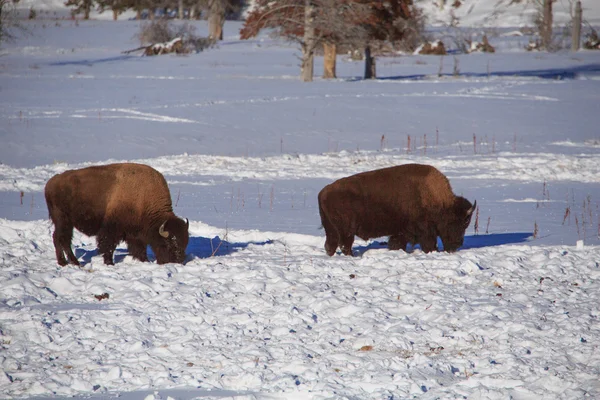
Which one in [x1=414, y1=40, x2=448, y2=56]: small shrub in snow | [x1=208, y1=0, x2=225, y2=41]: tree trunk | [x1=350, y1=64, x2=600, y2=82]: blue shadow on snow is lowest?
[x1=350, y1=64, x2=600, y2=82]: blue shadow on snow

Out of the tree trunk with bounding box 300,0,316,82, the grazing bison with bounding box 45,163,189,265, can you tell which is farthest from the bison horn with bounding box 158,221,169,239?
the tree trunk with bounding box 300,0,316,82

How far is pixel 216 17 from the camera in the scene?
194 feet

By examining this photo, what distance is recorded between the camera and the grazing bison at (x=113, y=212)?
8234 mm

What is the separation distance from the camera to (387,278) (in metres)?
7.71

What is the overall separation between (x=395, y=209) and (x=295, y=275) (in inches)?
66.8

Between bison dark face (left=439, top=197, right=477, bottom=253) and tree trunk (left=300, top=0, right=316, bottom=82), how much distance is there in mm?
25389

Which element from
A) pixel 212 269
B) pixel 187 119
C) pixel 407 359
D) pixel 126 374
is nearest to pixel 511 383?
pixel 407 359

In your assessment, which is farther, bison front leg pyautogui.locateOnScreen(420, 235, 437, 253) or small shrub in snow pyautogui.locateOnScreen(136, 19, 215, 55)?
small shrub in snow pyautogui.locateOnScreen(136, 19, 215, 55)

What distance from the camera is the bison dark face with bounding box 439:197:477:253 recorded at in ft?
29.3

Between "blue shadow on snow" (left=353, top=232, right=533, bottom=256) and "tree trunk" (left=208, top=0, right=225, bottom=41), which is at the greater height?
"tree trunk" (left=208, top=0, right=225, bottom=41)

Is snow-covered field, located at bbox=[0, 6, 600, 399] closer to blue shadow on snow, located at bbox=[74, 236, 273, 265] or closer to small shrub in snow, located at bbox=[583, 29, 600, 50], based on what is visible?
blue shadow on snow, located at bbox=[74, 236, 273, 265]

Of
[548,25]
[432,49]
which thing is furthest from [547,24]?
[432,49]

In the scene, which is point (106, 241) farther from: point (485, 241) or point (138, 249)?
point (485, 241)

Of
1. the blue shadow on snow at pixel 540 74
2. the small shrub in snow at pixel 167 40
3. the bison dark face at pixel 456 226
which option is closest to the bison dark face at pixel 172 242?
the bison dark face at pixel 456 226
